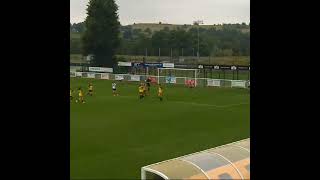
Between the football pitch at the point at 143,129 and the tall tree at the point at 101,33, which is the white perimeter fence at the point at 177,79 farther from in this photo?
the tall tree at the point at 101,33

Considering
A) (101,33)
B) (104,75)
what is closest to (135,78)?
(104,75)

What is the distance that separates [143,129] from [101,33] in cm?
3875

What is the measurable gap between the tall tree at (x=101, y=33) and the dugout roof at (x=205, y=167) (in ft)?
154

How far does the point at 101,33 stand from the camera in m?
55.5

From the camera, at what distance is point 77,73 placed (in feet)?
152

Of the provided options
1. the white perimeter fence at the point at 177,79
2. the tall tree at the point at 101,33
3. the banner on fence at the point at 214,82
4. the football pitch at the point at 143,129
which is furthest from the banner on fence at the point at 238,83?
the tall tree at the point at 101,33

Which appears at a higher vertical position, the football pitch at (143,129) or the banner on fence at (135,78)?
the banner on fence at (135,78)

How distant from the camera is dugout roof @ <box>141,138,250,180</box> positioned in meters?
6.21

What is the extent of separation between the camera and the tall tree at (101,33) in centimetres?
5462

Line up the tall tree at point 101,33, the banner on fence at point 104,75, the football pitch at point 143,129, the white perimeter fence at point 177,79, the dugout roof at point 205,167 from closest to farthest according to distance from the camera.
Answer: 1. the dugout roof at point 205,167
2. the football pitch at point 143,129
3. the white perimeter fence at point 177,79
4. the banner on fence at point 104,75
5. the tall tree at point 101,33

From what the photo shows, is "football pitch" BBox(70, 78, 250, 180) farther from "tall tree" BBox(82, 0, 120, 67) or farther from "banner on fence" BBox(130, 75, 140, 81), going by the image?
"tall tree" BBox(82, 0, 120, 67)
